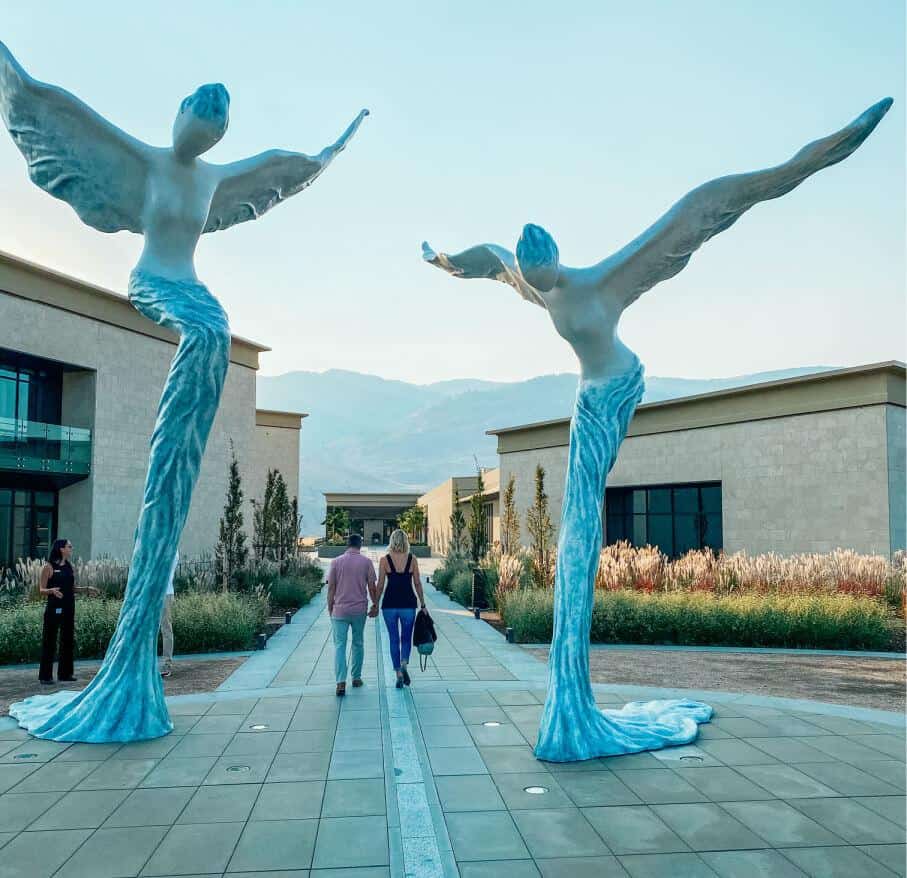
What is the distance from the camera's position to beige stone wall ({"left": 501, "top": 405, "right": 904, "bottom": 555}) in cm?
1772

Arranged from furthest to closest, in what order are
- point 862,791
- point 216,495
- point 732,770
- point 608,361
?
point 216,495 < point 608,361 < point 732,770 < point 862,791

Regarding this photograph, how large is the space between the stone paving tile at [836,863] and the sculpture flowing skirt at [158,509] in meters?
4.97

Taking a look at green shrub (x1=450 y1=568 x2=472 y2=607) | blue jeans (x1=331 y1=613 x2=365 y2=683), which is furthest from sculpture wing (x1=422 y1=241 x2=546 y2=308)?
green shrub (x1=450 y1=568 x2=472 y2=607)

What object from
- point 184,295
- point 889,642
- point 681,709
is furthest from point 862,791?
point 889,642

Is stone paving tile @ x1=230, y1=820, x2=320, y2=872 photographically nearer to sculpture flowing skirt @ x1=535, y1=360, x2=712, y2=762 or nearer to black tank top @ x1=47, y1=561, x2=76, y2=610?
sculpture flowing skirt @ x1=535, y1=360, x2=712, y2=762

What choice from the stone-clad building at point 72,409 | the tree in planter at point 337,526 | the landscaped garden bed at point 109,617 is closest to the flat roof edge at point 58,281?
the stone-clad building at point 72,409

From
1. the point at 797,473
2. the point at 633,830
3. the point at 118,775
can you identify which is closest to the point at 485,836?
the point at 633,830

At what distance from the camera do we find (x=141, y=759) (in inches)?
233

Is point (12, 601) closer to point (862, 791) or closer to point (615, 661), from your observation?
point (615, 661)

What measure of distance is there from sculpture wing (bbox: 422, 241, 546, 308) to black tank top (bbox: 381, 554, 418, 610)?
3100mm

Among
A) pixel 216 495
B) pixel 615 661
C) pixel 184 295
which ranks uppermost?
pixel 184 295

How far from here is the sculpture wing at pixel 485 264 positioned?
7.12 m

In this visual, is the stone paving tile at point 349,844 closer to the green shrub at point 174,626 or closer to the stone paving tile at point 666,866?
the stone paving tile at point 666,866

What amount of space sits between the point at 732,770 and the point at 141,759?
4.39 m
